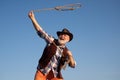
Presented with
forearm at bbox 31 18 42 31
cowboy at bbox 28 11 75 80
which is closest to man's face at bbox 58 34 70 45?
cowboy at bbox 28 11 75 80

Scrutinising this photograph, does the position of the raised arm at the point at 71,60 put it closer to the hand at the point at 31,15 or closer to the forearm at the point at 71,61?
the forearm at the point at 71,61

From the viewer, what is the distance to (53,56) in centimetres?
6012

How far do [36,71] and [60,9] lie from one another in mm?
1996

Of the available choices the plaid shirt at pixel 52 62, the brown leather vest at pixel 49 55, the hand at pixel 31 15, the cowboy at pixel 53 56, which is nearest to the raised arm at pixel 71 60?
the cowboy at pixel 53 56

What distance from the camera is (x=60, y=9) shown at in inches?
2365

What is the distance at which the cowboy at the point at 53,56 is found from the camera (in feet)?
197

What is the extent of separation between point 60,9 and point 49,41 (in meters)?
1.02

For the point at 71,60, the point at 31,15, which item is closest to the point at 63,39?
the point at 71,60

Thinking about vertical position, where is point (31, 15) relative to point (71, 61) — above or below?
above

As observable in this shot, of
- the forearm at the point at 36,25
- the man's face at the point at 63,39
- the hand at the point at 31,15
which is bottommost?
the man's face at the point at 63,39

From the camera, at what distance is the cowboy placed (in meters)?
60.1

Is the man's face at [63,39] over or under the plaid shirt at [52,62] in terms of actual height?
over

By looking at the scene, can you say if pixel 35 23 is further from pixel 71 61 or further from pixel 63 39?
pixel 71 61

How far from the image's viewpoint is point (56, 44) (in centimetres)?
6025
